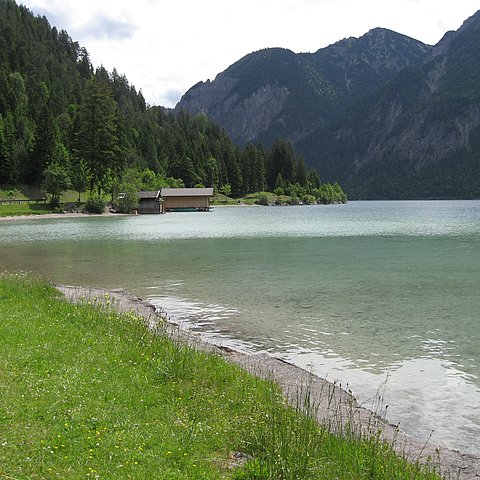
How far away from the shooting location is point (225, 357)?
13977mm

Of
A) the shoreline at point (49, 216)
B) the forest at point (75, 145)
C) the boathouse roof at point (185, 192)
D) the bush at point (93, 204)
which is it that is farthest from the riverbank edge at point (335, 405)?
the boathouse roof at point (185, 192)

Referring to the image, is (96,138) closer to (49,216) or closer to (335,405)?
(49,216)

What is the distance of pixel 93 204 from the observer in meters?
114

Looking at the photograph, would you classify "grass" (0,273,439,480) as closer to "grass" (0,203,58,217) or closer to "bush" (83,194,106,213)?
"grass" (0,203,58,217)

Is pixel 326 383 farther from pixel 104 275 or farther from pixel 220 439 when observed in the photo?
pixel 104 275

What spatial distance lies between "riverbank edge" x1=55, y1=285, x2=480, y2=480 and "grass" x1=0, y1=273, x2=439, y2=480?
613 millimetres

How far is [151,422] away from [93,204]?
110542 mm

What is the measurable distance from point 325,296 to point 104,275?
14.7 m

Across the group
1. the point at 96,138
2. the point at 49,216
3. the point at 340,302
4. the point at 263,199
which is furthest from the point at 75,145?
the point at 340,302

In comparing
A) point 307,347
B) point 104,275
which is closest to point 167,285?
point 104,275

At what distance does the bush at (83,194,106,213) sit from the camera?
4463 inches

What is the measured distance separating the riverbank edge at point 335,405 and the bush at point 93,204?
330ft

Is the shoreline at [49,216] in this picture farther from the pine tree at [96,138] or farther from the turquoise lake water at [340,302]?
the turquoise lake water at [340,302]

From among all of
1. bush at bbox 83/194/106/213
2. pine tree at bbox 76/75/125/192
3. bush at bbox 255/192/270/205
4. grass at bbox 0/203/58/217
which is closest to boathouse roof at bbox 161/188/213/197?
pine tree at bbox 76/75/125/192
